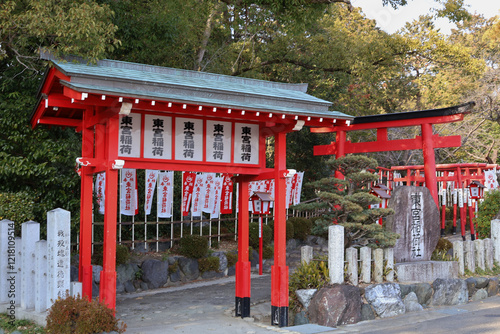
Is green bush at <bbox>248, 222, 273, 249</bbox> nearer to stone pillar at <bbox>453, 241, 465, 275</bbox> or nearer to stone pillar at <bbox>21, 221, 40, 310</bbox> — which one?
stone pillar at <bbox>453, 241, 465, 275</bbox>

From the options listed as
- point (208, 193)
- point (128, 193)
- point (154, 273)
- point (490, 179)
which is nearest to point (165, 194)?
point (128, 193)

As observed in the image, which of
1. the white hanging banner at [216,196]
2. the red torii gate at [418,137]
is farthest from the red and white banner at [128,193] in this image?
the red torii gate at [418,137]

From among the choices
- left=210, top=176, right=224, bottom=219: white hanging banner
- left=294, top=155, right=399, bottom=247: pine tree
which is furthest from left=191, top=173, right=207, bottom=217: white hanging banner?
left=294, top=155, right=399, bottom=247: pine tree

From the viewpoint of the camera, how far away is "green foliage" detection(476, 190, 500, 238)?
17750mm

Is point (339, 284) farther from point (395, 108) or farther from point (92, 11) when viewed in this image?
point (395, 108)

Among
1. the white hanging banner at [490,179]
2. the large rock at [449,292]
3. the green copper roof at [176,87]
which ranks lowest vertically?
the large rock at [449,292]

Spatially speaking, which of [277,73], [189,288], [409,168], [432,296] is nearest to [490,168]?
[409,168]

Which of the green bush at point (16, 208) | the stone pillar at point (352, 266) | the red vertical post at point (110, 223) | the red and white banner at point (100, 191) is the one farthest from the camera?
the red and white banner at point (100, 191)

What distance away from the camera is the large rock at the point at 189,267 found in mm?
15016

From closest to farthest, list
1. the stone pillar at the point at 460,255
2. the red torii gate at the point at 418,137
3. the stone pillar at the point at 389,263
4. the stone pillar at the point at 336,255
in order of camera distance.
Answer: the stone pillar at the point at 336,255 → the stone pillar at the point at 389,263 → the stone pillar at the point at 460,255 → the red torii gate at the point at 418,137

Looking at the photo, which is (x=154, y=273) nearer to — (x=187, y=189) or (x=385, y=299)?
(x=187, y=189)

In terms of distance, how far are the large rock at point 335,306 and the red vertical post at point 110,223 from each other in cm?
402

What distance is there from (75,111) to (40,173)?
232 cm

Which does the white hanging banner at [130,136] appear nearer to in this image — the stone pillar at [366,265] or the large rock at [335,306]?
the large rock at [335,306]
